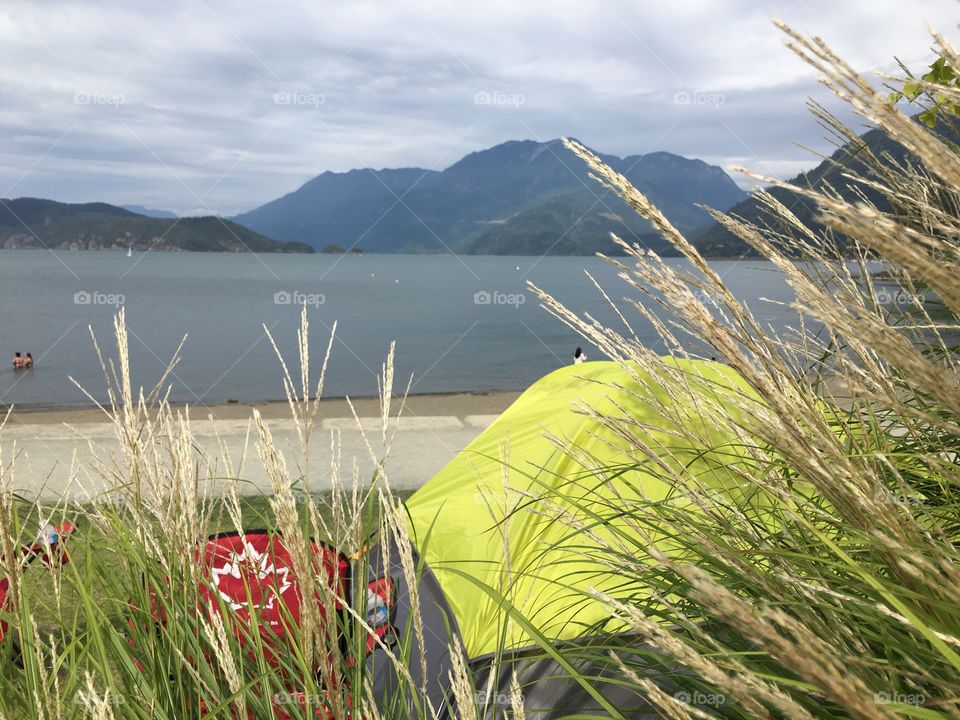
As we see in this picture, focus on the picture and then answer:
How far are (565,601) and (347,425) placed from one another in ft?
22.1

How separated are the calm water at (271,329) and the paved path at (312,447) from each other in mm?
1722

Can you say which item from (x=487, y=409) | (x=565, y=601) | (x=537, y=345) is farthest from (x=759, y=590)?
(x=537, y=345)

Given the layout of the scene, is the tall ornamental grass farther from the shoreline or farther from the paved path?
the shoreline

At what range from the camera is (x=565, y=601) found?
276cm

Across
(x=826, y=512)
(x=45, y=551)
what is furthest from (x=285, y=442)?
(x=826, y=512)

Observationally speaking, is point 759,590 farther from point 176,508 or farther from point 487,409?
point 487,409

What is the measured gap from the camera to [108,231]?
→ 387 feet

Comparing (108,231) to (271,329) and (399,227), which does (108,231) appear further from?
(271,329)

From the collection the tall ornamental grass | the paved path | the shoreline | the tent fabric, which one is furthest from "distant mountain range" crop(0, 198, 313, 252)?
the tall ornamental grass

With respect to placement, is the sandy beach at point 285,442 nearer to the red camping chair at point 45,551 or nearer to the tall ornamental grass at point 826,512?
the red camping chair at point 45,551

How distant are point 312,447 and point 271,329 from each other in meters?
33.4

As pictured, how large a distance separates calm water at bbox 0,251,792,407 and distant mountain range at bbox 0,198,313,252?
114ft

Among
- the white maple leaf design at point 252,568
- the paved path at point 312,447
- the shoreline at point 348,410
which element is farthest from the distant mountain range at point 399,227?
the white maple leaf design at point 252,568

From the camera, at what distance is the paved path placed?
6758mm
